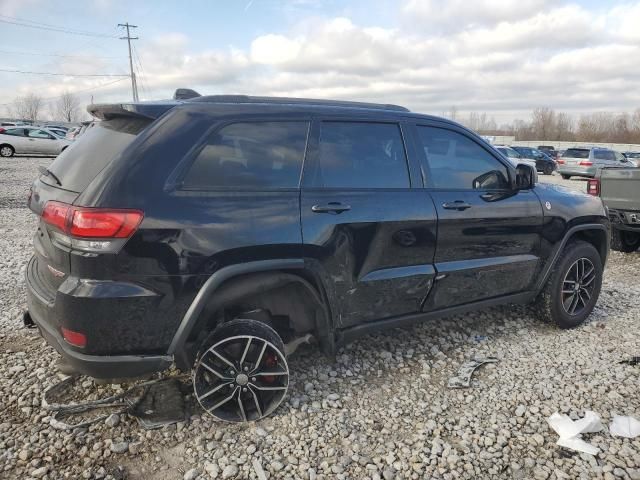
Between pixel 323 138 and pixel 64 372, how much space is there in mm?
2173

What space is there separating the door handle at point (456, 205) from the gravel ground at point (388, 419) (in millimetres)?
1162

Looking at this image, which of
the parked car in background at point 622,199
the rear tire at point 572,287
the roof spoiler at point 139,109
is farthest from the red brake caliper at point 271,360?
the parked car in background at point 622,199

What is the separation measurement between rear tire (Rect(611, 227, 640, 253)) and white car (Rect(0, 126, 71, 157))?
2267 cm

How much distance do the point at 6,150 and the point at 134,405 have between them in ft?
78.8

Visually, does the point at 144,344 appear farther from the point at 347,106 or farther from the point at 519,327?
the point at 519,327

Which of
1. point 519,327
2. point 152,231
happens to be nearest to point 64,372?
point 152,231

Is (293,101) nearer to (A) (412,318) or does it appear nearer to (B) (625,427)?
(A) (412,318)

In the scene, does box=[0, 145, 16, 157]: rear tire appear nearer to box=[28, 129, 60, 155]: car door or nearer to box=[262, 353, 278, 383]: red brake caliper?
box=[28, 129, 60, 155]: car door

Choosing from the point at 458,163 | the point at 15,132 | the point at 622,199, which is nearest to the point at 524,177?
the point at 458,163

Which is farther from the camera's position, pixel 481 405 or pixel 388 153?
pixel 388 153

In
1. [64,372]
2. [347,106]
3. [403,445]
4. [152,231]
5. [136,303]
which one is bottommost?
[403,445]

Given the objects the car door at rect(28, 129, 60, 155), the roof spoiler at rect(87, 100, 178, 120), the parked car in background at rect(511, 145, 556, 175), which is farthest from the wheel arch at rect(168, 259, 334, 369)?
the parked car in background at rect(511, 145, 556, 175)

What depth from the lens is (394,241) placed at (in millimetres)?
3045

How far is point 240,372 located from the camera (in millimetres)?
2672
